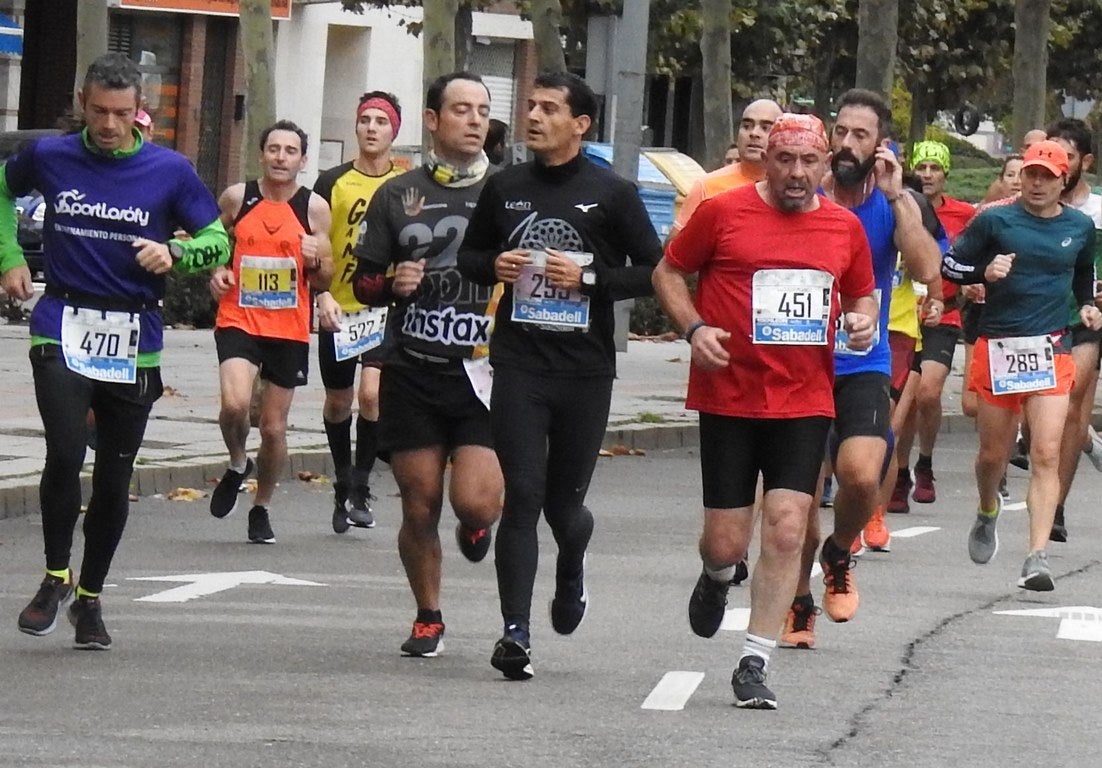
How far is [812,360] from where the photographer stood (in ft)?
28.5

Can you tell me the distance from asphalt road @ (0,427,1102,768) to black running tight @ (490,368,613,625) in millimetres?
342

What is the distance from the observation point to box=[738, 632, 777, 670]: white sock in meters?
8.54

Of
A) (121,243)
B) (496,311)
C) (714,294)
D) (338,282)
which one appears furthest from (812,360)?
(338,282)

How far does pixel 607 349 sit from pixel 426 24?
520 inches

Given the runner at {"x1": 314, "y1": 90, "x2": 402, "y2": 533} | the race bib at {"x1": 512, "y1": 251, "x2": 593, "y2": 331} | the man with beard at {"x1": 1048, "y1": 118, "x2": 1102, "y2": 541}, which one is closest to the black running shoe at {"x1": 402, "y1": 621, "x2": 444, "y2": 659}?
the race bib at {"x1": 512, "y1": 251, "x2": 593, "y2": 331}

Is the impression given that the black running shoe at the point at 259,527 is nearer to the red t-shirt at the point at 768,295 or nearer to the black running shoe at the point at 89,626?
the black running shoe at the point at 89,626

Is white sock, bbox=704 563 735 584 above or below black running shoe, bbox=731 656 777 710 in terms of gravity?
above

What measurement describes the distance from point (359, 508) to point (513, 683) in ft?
16.3

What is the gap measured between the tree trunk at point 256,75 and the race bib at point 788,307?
38.8 feet

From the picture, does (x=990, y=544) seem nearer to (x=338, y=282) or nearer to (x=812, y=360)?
(x=338, y=282)

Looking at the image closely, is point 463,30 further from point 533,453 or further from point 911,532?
point 533,453

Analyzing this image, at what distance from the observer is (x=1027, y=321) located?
12.5 metres

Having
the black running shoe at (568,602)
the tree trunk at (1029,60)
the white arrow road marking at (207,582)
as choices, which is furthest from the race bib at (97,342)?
the tree trunk at (1029,60)

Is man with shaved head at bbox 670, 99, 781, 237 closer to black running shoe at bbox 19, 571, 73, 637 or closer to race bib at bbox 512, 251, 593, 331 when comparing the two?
race bib at bbox 512, 251, 593, 331
